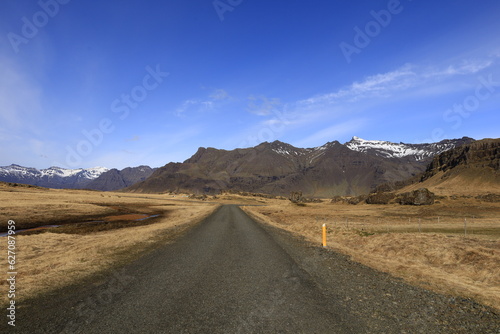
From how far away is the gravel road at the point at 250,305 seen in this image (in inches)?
213

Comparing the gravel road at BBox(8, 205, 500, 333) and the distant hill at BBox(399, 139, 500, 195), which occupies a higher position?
the distant hill at BBox(399, 139, 500, 195)

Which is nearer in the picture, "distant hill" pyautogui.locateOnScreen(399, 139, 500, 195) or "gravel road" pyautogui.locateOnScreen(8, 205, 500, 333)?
"gravel road" pyautogui.locateOnScreen(8, 205, 500, 333)

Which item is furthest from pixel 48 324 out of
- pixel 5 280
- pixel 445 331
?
pixel 445 331

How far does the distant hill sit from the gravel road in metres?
106

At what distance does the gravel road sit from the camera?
17.7ft

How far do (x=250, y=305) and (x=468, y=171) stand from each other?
14403 centimetres

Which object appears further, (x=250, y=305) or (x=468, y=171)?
(x=468, y=171)

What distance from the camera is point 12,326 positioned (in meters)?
5.36

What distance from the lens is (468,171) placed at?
115 meters

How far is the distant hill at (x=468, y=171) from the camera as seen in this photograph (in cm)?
10144

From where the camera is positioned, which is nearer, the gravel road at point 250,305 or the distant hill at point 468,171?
the gravel road at point 250,305

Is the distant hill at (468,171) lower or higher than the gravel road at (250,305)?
higher

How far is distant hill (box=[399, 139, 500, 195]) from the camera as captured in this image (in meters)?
101

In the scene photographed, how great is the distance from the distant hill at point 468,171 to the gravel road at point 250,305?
349 feet
